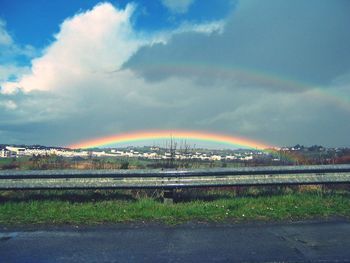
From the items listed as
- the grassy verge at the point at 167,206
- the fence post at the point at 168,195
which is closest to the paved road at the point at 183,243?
the grassy verge at the point at 167,206

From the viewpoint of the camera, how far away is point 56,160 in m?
12.5

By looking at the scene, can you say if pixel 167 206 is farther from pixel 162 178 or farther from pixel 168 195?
pixel 162 178

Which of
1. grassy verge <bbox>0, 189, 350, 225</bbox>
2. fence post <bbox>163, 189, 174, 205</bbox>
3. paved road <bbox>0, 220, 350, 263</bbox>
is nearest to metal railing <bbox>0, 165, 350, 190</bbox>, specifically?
fence post <bbox>163, 189, 174, 205</bbox>

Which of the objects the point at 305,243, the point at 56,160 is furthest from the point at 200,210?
the point at 56,160

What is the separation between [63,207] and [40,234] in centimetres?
177

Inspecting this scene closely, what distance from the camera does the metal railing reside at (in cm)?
832

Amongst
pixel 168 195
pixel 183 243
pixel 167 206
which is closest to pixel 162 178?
pixel 168 195

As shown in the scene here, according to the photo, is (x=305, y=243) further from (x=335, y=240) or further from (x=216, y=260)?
(x=216, y=260)

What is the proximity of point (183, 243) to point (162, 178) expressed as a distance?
3.14 meters

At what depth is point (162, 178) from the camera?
8.41m

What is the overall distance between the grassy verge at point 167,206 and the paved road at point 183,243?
20.4 inches

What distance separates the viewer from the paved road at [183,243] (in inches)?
187

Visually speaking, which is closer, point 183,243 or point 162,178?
point 183,243

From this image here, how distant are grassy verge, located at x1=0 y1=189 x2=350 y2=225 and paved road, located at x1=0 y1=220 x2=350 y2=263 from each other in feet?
1.70
